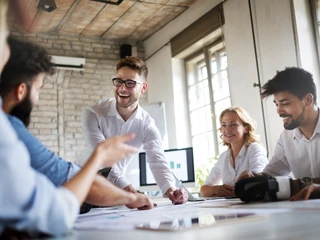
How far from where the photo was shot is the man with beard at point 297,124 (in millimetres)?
2082

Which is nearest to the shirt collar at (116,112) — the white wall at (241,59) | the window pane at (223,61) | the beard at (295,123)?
the beard at (295,123)

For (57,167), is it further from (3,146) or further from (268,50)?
(268,50)

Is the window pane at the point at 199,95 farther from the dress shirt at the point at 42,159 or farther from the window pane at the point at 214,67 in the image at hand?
the dress shirt at the point at 42,159

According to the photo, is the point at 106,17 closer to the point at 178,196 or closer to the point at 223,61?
the point at 223,61

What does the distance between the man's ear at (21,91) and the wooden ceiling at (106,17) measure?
12.2ft

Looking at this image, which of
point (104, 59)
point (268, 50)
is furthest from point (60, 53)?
point (268, 50)

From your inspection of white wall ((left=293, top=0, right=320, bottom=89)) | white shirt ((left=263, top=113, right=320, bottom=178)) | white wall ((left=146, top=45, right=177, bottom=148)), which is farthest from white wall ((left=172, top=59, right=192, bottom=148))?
white shirt ((left=263, top=113, right=320, bottom=178))

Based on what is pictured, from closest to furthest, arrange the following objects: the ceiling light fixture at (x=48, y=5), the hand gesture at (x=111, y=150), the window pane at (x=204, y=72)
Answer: the hand gesture at (x=111, y=150) → the ceiling light fixture at (x=48, y=5) → the window pane at (x=204, y=72)

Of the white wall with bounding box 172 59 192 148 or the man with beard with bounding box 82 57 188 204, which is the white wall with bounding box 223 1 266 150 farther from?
the man with beard with bounding box 82 57 188 204

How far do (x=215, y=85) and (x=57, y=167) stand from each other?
4016 mm

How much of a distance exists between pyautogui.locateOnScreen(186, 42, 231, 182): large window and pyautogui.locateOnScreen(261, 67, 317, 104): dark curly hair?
2324 mm

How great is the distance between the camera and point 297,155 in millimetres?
2166

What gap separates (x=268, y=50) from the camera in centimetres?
379

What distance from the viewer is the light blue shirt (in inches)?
23.1
